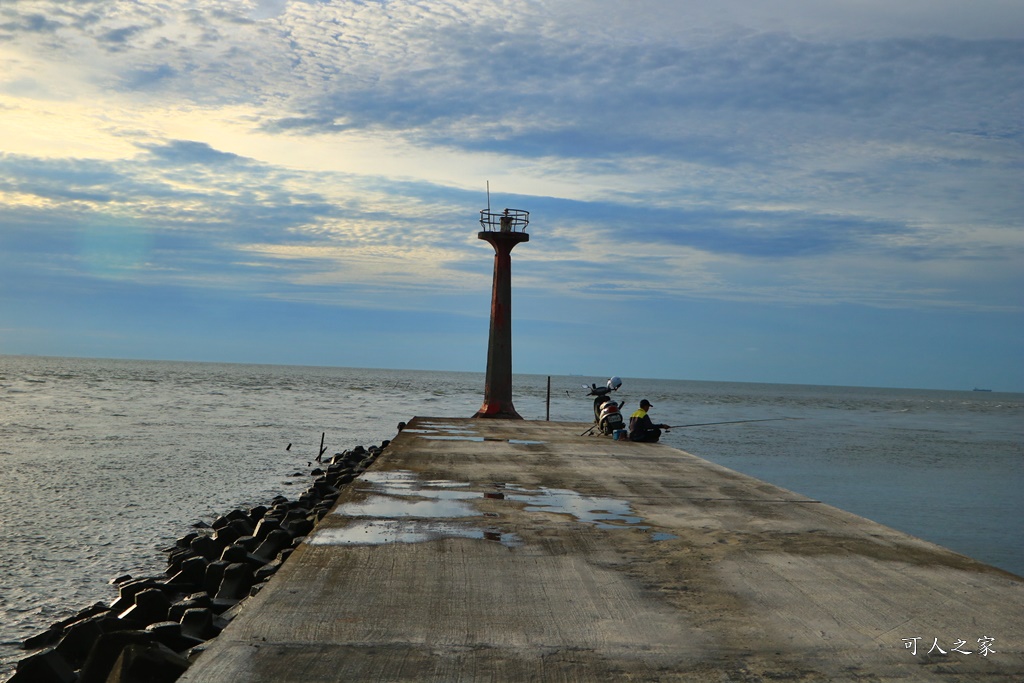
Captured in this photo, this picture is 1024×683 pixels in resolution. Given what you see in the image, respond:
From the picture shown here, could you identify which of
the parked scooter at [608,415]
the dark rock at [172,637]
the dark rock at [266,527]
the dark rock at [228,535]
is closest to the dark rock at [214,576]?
the dark rock at [172,637]

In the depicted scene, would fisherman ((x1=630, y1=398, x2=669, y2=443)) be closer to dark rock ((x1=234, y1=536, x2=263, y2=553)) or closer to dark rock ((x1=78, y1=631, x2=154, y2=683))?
dark rock ((x1=234, y1=536, x2=263, y2=553))

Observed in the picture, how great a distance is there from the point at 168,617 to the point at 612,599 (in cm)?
336

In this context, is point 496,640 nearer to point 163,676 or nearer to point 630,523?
point 163,676

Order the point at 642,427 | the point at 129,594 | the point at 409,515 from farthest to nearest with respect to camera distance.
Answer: the point at 642,427
the point at 409,515
the point at 129,594

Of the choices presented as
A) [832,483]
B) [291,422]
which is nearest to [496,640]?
[832,483]

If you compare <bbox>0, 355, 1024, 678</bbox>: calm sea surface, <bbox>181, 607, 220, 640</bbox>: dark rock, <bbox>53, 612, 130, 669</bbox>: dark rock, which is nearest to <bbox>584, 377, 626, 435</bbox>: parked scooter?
<bbox>0, 355, 1024, 678</bbox>: calm sea surface

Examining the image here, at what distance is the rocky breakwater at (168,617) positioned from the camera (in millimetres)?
4328

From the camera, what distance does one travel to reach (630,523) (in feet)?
24.7

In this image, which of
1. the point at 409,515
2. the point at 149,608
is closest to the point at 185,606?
the point at 149,608

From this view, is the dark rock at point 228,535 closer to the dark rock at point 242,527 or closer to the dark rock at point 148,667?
the dark rock at point 242,527

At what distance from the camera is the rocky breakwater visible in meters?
4.33

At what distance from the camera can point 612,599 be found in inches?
198

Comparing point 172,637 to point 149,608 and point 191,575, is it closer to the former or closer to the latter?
point 149,608

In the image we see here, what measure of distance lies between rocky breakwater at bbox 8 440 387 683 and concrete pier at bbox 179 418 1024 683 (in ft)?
1.30
